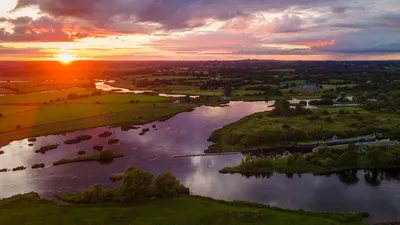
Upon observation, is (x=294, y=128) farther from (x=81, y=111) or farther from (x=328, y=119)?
(x=81, y=111)

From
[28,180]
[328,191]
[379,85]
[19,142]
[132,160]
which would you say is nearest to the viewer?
[328,191]

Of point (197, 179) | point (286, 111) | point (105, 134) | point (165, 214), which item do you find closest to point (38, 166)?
point (105, 134)

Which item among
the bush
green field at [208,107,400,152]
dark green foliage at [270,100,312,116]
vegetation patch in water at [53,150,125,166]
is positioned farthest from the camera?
dark green foliage at [270,100,312,116]

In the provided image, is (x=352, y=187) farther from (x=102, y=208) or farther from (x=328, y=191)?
(x=102, y=208)

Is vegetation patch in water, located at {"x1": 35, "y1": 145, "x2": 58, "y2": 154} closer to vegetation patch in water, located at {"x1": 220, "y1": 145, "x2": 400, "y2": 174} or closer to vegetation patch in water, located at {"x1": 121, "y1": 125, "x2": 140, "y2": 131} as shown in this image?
vegetation patch in water, located at {"x1": 121, "y1": 125, "x2": 140, "y2": 131}

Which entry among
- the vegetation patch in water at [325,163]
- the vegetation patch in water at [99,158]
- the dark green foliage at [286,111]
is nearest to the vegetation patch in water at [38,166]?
the vegetation patch in water at [99,158]

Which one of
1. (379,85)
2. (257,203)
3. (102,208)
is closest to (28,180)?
(102,208)

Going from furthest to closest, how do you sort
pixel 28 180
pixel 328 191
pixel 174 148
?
pixel 174 148 → pixel 28 180 → pixel 328 191

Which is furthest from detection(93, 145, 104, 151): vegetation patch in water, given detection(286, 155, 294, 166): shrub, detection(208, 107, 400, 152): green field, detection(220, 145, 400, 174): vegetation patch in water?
detection(286, 155, 294, 166): shrub
